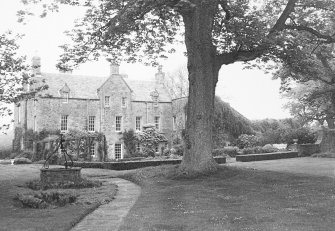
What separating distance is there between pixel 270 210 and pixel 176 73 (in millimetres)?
54066

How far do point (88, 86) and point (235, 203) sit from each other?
3423 centimetres

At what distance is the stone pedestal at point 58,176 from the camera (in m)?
15.1

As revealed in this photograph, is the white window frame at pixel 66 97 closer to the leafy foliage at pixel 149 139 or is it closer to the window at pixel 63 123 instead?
the window at pixel 63 123

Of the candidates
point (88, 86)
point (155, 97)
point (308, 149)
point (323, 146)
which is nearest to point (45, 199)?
point (308, 149)

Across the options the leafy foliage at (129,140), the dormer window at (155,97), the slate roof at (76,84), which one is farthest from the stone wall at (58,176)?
the dormer window at (155,97)

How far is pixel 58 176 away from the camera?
50.1ft

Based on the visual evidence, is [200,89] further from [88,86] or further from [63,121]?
[88,86]

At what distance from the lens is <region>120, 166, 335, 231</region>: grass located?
766 cm

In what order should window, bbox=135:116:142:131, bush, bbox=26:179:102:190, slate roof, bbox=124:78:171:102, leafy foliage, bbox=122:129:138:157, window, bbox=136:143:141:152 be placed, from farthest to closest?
slate roof, bbox=124:78:171:102, window, bbox=135:116:142:131, window, bbox=136:143:141:152, leafy foliage, bbox=122:129:138:157, bush, bbox=26:179:102:190

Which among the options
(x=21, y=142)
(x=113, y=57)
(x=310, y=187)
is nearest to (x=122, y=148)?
(x=21, y=142)

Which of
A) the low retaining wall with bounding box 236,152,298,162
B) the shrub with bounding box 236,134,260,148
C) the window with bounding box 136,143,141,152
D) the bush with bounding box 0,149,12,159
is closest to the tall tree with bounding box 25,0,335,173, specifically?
the low retaining wall with bounding box 236,152,298,162

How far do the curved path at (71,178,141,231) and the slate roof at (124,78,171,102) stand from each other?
3236 cm

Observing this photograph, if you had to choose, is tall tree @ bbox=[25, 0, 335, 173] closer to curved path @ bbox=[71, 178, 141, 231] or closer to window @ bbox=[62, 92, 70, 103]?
curved path @ bbox=[71, 178, 141, 231]

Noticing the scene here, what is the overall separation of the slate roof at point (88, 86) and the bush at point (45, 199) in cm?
2894
